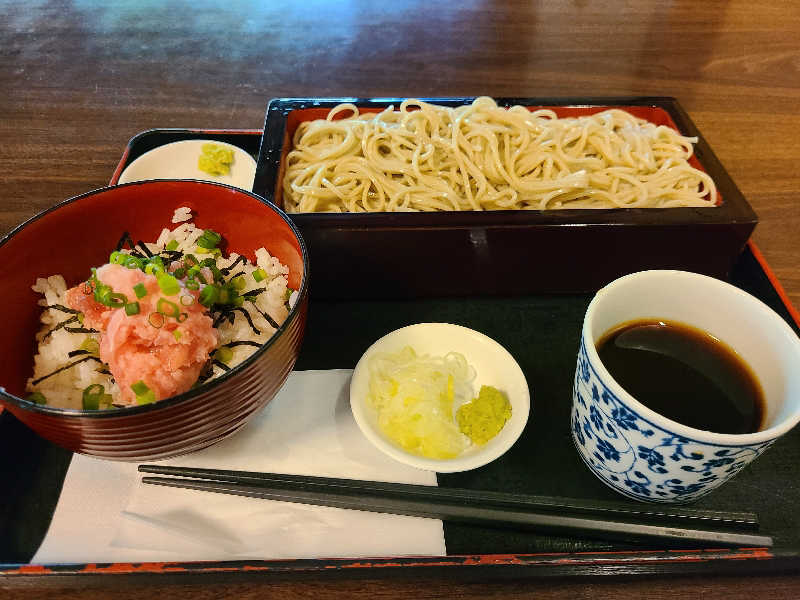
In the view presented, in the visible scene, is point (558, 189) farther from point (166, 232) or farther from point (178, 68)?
point (178, 68)

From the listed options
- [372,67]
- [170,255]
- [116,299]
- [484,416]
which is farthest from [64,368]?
[372,67]

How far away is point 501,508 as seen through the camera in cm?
104

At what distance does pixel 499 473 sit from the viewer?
1.15 m

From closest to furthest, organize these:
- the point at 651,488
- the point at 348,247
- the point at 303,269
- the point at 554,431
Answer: the point at 651,488, the point at 303,269, the point at 554,431, the point at 348,247

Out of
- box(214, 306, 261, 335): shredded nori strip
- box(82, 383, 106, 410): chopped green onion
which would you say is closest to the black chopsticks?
box(82, 383, 106, 410): chopped green onion

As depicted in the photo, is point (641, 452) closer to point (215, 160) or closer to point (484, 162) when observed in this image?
point (484, 162)

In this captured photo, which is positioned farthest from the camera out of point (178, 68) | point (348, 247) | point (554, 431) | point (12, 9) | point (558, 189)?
point (12, 9)

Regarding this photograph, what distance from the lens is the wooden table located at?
1.99 meters

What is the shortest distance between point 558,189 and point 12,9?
3.12 meters

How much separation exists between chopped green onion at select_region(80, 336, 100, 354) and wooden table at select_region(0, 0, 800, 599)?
878 mm

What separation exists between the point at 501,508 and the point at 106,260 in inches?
40.0

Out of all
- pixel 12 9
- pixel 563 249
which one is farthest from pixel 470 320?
pixel 12 9

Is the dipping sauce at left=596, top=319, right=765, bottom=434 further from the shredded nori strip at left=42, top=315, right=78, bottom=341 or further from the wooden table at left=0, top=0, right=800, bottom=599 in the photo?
the shredded nori strip at left=42, top=315, right=78, bottom=341

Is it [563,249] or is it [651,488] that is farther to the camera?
[563,249]
